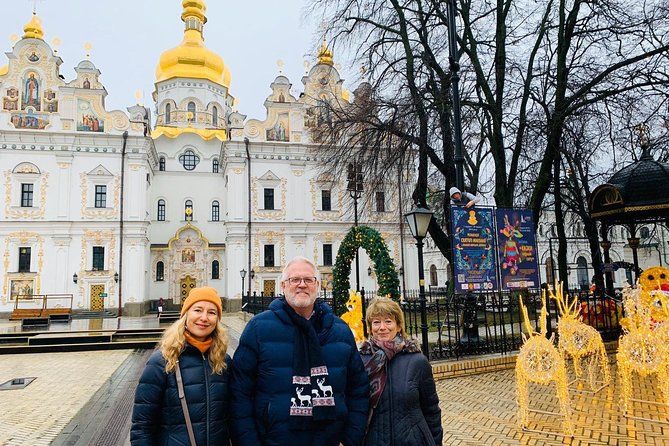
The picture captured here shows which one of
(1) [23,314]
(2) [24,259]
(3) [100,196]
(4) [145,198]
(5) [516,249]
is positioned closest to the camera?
(5) [516,249]

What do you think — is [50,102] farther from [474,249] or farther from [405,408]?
[405,408]

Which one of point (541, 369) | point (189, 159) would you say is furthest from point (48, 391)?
point (189, 159)

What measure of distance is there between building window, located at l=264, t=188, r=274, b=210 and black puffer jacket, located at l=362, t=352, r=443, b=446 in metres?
31.8

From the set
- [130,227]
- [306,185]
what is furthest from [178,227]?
[306,185]

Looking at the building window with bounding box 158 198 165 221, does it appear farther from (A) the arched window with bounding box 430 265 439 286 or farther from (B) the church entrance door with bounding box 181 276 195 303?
(A) the arched window with bounding box 430 265 439 286

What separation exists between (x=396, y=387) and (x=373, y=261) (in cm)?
861

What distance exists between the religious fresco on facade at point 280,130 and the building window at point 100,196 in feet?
39.8

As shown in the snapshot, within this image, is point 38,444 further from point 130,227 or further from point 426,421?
point 130,227

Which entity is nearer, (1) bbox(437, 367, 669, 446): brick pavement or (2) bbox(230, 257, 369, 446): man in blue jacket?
(2) bbox(230, 257, 369, 446): man in blue jacket

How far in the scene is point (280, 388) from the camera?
9.15 feet

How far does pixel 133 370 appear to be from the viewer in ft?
40.1

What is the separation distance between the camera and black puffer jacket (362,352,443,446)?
10.0 feet

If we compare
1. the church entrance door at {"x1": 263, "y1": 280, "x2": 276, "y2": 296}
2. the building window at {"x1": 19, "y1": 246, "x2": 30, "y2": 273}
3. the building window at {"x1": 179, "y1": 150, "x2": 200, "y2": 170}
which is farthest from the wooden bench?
the building window at {"x1": 179, "y1": 150, "x2": 200, "y2": 170}

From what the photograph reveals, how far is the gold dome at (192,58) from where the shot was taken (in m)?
43.0
